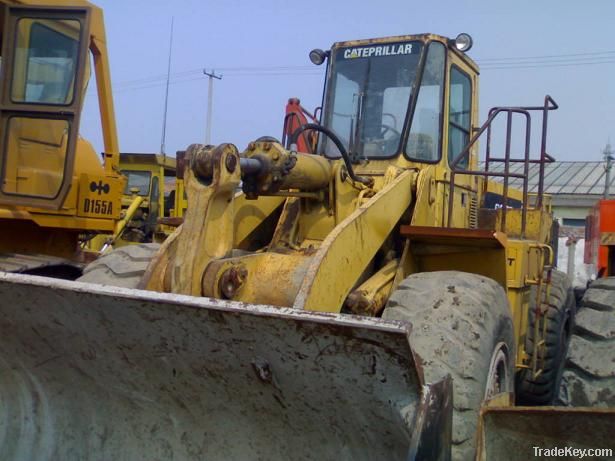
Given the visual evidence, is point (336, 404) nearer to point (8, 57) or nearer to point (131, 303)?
point (131, 303)

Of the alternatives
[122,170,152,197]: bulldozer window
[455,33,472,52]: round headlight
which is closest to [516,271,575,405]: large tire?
[455,33,472,52]: round headlight

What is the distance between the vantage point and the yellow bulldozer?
321 cm

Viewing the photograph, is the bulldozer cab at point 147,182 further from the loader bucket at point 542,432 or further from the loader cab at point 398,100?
the loader bucket at point 542,432

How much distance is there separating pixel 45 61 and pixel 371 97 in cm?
247

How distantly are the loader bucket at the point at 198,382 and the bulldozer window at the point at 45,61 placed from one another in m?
2.28

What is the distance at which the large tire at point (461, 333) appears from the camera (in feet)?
12.3

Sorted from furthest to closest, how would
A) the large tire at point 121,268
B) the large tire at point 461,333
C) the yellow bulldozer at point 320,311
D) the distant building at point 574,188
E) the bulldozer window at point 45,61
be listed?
1. the distant building at point 574,188
2. the bulldozer window at point 45,61
3. the large tire at point 121,268
4. the large tire at point 461,333
5. the yellow bulldozer at point 320,311

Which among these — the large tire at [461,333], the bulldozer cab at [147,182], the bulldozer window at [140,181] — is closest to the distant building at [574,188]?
the bulldozer cab at [147,182]

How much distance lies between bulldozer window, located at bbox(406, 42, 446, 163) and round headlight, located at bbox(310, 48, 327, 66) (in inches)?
35.7

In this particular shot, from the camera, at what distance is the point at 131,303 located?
3350 mm

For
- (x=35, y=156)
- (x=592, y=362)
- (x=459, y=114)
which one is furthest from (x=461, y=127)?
(x=35, y=156)

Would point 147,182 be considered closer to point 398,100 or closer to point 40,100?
point 40,100

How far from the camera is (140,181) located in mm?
15484

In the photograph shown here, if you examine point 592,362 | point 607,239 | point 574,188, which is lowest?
point 592,362
